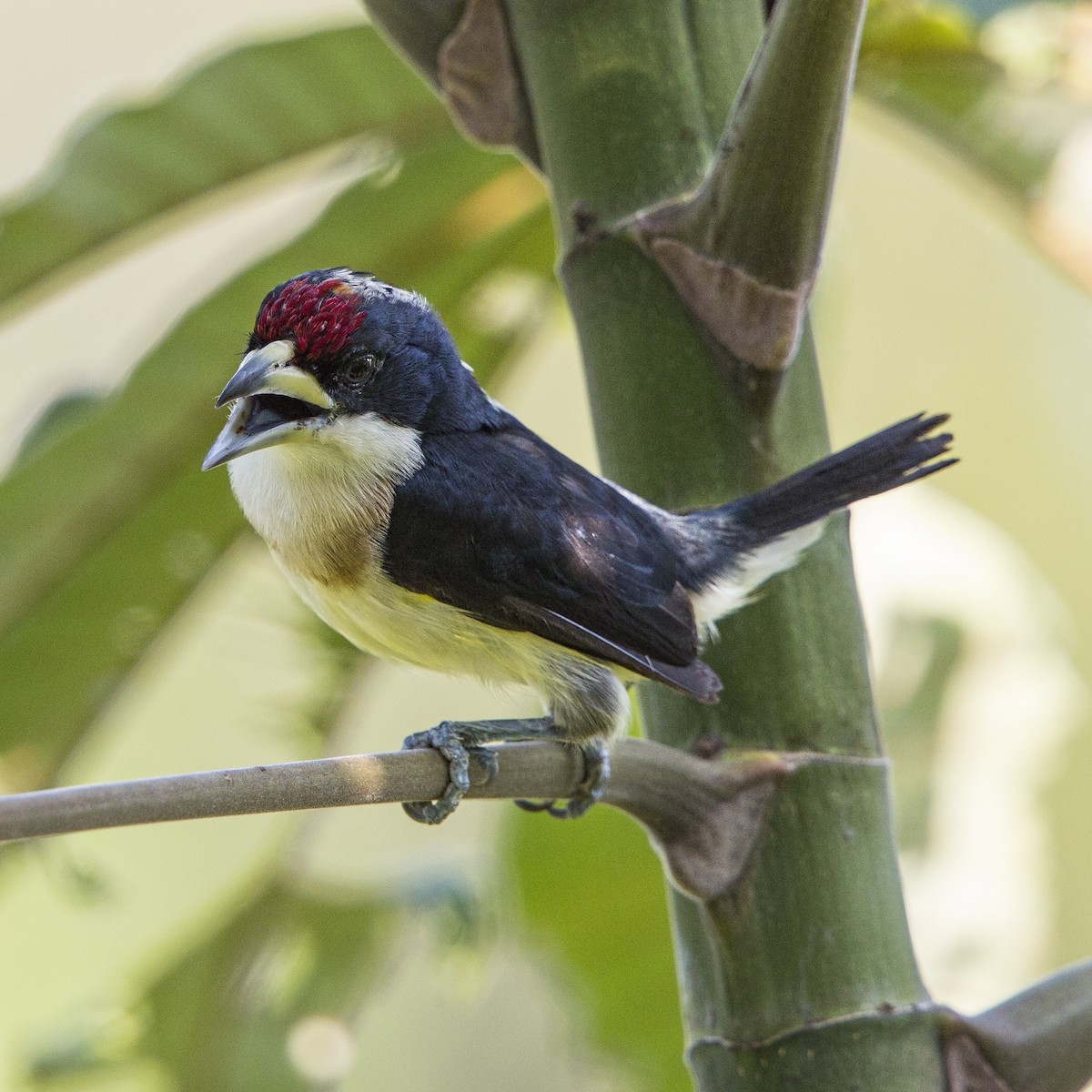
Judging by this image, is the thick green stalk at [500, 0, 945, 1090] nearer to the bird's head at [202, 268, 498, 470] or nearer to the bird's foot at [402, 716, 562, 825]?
the bird's foot at [402, 716, 562, 825]

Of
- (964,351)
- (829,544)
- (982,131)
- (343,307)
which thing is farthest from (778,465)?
(964,351)

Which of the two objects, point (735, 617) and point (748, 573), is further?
point (748, 573)

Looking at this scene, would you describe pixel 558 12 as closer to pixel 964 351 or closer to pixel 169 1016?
pixel 169 1016

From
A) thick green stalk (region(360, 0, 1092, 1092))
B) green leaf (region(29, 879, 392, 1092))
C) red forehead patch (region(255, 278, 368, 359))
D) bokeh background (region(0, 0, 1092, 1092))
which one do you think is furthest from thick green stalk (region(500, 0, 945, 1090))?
green leaf (region(29, 879, 392, 1092))

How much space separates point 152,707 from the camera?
318 centimetres

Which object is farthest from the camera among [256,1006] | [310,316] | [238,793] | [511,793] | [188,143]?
[256,1006]

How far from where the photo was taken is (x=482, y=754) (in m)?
1.21

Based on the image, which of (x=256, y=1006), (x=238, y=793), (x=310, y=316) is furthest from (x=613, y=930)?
(x=238, y=793)

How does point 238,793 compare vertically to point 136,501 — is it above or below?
below

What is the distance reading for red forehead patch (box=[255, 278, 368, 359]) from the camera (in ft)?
4.52

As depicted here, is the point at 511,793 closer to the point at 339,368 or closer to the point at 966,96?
the point at 339,368

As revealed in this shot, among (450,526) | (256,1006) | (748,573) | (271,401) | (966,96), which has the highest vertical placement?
(966,96)

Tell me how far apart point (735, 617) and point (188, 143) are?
0.94m

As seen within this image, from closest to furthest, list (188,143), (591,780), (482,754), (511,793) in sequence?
(511,793) → (591,780) → (482,754) → (188,143)
